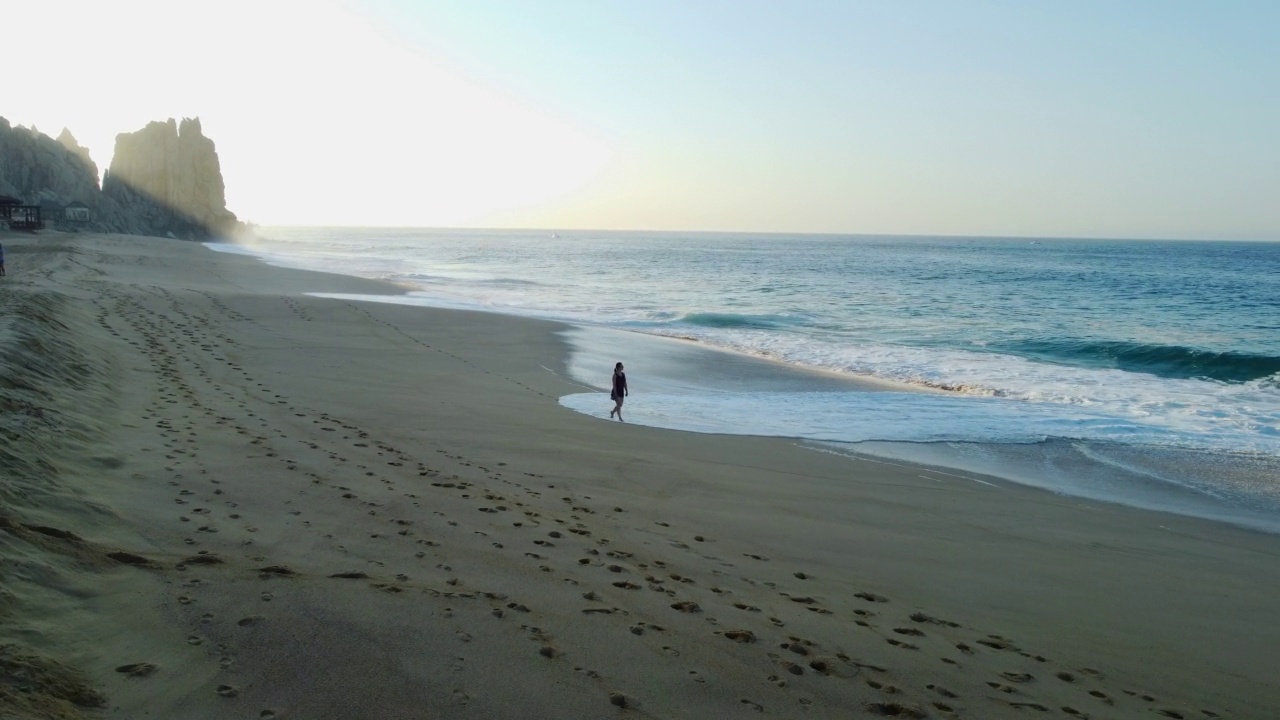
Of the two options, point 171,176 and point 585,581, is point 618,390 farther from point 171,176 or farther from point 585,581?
point 171,176

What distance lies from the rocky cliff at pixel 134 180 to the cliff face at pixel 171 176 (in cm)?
11

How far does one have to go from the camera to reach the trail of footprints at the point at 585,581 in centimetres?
431

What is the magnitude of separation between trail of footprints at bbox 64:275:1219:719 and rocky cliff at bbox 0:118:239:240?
87.0 m

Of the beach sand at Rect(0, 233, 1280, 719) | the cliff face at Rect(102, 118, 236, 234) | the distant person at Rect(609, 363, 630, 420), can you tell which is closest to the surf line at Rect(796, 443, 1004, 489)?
the beach sand at Rect(0, 233, 1280, 719)

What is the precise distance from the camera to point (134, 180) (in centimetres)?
10138

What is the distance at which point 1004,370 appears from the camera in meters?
19.3

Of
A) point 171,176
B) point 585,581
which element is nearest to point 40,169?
point 171,176

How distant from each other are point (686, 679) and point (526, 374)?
11.5 metres

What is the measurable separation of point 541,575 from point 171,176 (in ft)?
387

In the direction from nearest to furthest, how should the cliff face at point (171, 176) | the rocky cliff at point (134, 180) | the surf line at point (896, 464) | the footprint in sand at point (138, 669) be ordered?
the footprint in sand at point (138, 669), the surf line at point (896, 464), the rocky cliff at point (134, 180), the cliff face at point (171, 176)

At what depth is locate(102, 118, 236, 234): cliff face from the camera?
328ft

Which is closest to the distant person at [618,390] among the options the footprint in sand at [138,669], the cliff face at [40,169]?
the footprint in sand at [138,669]

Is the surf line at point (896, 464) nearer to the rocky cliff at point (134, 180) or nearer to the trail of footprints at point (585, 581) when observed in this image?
the trail of footprints at point (585, 581)

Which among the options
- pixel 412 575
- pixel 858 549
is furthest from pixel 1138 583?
pixel 412 575
